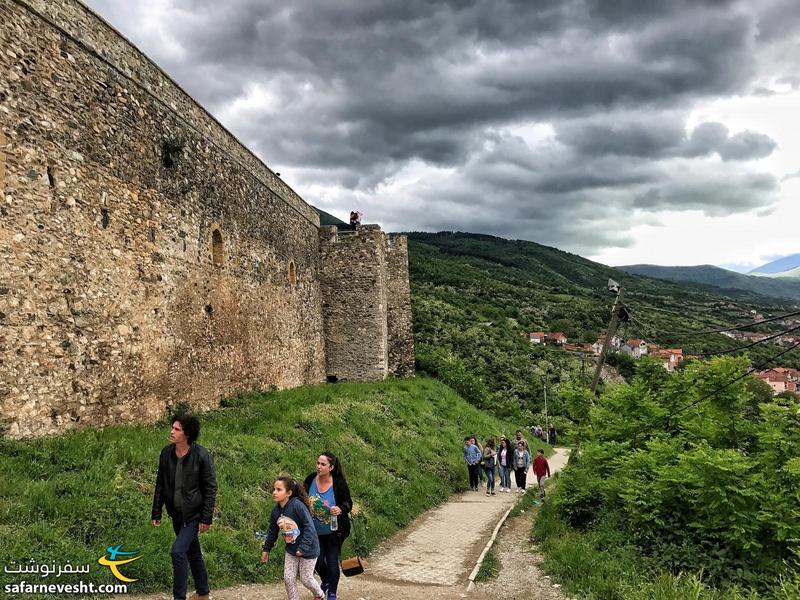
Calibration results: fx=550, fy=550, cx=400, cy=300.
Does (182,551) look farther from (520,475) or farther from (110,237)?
(520,475)

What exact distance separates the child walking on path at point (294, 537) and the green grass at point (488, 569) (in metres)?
3.79

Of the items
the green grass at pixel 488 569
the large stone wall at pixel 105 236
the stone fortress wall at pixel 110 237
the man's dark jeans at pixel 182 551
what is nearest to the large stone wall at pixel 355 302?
the stone fortress wall at pixel 110 237

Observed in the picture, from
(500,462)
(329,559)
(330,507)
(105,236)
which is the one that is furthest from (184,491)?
(500,462)

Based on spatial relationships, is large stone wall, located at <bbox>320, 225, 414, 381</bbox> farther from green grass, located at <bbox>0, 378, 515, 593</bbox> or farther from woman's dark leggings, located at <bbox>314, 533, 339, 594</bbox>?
woman's dark leggings, located at <bbox>314, 533, 339, 594</bbox>

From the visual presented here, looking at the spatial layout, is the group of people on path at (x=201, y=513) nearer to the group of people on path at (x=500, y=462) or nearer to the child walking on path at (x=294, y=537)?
the child walking on path at (x=294, y=537)

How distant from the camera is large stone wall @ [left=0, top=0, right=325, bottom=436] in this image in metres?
7.65

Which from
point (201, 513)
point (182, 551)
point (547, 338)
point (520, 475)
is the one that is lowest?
point (520, 475)

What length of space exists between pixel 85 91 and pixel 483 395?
75.8ft

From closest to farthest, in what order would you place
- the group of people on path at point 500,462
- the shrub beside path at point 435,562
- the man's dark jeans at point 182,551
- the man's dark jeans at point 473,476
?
the man's dark jeans at point 182,551 < the shrub beside path at point 435,562 < the group of people on path at point 500,462 < the man's dark jeans at point 473,476

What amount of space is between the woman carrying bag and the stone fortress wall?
4542mm

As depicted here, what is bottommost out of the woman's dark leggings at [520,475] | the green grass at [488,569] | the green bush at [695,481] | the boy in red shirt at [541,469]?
the woman's dark leggings at [520,475]

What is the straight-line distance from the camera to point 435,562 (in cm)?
916

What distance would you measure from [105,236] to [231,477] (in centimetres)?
464

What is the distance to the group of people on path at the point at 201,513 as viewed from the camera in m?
5.12
